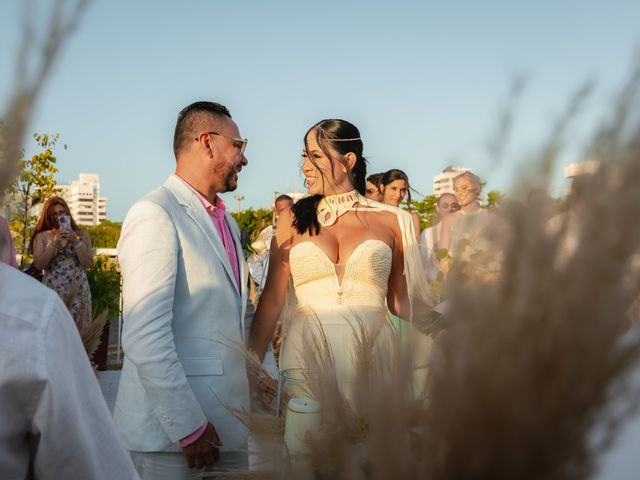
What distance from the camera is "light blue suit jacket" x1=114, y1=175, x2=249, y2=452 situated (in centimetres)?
241

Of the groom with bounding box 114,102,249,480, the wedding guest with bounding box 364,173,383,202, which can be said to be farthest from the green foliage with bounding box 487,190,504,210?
the wedding guest with bounding box 364,173,383,202

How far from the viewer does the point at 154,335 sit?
241cm

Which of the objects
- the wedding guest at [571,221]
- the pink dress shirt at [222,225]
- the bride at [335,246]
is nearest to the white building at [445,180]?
the wedding guest at [571,221]

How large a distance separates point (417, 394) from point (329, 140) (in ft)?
9.10

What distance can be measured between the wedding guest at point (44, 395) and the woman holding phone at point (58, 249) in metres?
5.79

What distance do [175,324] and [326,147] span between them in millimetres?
1316

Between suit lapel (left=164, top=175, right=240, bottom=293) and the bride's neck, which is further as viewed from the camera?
the bride's neck

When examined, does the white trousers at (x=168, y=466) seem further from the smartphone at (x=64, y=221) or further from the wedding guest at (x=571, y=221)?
the smartphone at (x=64, y=221)

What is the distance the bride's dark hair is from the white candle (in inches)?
95.0

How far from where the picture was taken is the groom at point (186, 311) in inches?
95.3

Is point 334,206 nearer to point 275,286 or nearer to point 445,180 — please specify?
point 275,286

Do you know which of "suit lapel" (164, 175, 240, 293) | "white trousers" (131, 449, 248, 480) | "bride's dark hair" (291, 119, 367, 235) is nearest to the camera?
"white trousers" (131, 449, 248, 480)

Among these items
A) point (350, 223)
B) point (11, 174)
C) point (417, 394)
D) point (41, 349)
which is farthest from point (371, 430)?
point (350, 223)

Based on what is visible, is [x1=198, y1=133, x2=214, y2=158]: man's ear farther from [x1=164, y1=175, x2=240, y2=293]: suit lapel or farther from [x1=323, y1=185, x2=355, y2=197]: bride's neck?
[x1=323, y1=185, x2=355, y2=197]: bride's neck
